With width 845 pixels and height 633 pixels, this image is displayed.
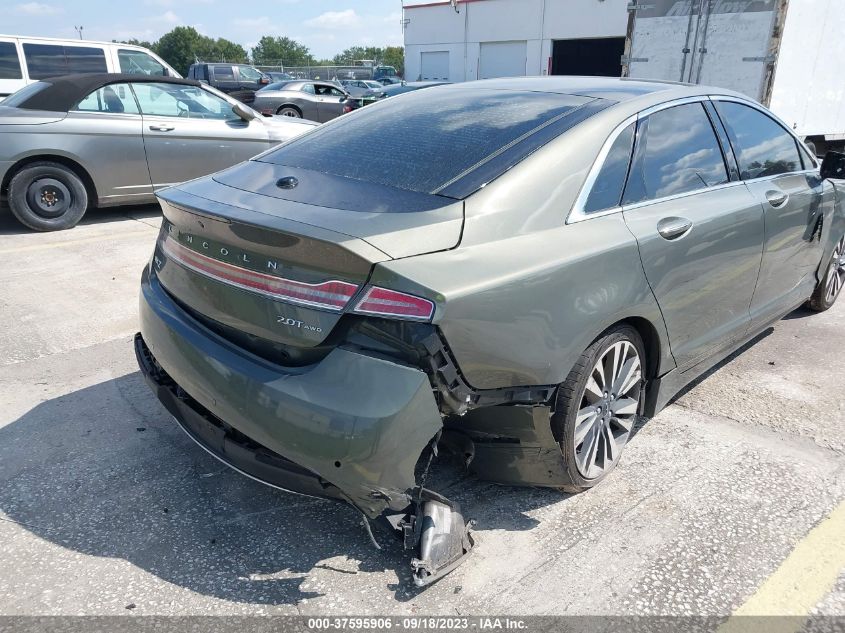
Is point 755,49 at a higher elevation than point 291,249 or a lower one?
higher

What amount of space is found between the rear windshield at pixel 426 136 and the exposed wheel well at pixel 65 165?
498 centimetres

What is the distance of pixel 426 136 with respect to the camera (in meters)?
2.87

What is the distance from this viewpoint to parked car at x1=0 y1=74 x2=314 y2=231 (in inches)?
271

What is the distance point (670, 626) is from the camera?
2.20m

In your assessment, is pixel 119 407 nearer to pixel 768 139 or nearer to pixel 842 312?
pixel 768 139

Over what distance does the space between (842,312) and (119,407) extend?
5220 mm

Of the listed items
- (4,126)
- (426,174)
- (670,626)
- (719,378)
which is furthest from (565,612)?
(4,126)

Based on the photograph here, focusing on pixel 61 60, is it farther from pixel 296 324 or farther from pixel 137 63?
pixel 296 324

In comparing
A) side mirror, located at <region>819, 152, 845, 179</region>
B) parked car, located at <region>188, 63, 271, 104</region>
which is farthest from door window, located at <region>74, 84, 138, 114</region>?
parked car, located at <region>188, 63, 271, 104</region>

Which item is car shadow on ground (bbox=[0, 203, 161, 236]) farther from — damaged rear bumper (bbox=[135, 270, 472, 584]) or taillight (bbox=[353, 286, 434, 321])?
taillight (bbox=[353, 286, 434, 321])

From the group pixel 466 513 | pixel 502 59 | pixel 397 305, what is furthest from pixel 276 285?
pixel 502 59

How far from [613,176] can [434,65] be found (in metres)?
42.7

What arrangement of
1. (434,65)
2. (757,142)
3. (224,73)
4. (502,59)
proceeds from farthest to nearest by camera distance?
(434,65), (502,59), (224,73), (757,142)

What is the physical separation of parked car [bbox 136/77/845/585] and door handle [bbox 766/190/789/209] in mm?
253
